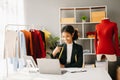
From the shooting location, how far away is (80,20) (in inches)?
190

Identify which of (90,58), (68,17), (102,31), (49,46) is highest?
(68,17)

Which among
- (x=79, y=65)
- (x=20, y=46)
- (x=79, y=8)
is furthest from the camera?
(x=79, y=8)

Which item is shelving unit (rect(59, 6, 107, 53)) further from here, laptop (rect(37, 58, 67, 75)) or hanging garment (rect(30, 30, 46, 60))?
laptop (rect(37, 58, 67, 75))

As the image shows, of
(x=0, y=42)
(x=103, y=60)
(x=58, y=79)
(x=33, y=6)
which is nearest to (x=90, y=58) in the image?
(x=103, y=60)

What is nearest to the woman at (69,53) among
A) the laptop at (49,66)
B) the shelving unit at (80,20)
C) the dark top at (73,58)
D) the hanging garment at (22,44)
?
the dark top at (73,58)

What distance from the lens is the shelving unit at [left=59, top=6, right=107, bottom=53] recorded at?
4496 mm

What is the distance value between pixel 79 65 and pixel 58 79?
2.77 ft

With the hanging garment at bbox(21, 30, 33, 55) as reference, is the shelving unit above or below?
above

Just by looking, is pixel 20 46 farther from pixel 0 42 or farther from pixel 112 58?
pixel 112 58

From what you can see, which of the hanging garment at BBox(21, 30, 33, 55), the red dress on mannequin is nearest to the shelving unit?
the red dress on mannequin

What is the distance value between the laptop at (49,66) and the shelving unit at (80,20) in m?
2.38

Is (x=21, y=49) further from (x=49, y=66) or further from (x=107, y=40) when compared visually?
(x=107, y=40)

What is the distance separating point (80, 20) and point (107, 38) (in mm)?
1161

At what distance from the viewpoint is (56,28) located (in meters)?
4.91
